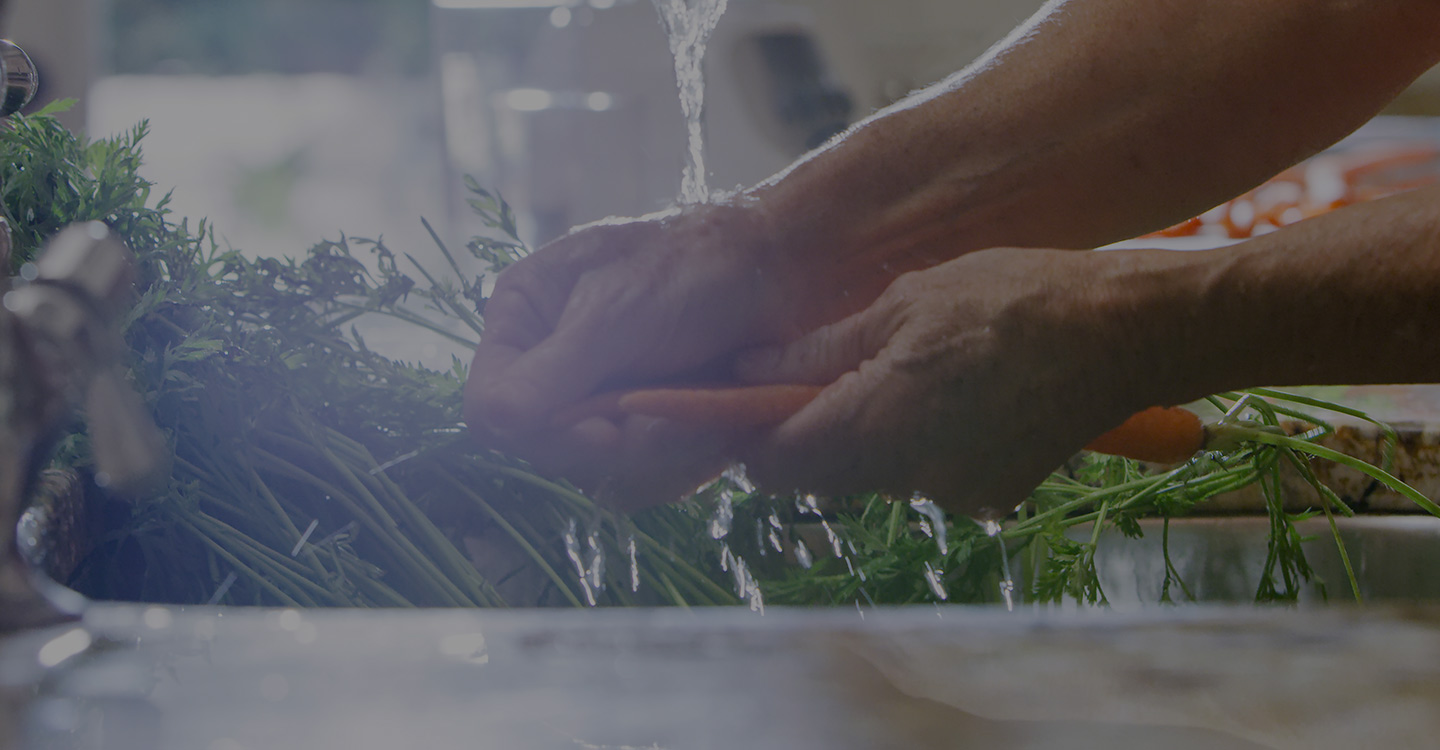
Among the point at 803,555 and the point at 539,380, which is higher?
the point at 539,380

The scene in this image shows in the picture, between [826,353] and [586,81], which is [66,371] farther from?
[586,81]

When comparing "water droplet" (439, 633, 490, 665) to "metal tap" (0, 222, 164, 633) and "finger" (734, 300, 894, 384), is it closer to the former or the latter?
"metal tap" (0, 222, 164, 633)

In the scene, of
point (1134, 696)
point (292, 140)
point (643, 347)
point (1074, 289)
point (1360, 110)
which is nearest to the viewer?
point (1134, 696)

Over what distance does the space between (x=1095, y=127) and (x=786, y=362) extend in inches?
11.4

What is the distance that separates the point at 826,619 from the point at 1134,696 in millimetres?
107

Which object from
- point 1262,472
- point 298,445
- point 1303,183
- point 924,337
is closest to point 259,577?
point 298,445

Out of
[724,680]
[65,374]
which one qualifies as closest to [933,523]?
[724,680]

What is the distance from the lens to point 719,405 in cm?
60

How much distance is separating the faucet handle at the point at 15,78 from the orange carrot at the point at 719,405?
31 centimetres

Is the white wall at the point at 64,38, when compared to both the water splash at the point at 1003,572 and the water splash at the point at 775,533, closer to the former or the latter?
the water splash at the point at 775,533

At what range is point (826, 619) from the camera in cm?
37

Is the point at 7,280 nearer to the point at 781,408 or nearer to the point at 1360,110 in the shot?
the point at 781,408

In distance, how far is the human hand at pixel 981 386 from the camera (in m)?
0.54

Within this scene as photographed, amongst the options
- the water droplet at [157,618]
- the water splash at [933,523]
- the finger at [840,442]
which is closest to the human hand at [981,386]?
the finger at [840,442]
